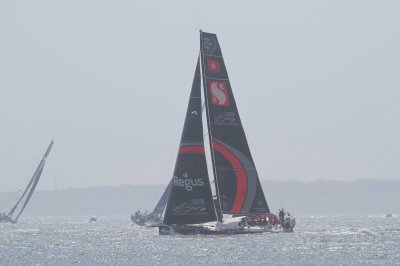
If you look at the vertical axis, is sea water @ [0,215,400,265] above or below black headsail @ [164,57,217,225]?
below

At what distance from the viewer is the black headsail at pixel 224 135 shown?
71.5m

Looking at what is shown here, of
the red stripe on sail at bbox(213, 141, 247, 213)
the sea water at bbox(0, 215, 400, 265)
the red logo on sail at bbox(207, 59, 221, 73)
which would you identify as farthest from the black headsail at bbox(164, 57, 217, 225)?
the red logo on sail at bbox(207, 59, 221, 73)

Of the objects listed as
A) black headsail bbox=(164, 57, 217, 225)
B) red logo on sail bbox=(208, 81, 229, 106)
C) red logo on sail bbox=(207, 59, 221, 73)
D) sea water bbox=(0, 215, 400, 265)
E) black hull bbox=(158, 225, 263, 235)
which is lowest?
sea water bbox=(0, 215, 400, 265)

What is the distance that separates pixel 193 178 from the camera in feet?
231

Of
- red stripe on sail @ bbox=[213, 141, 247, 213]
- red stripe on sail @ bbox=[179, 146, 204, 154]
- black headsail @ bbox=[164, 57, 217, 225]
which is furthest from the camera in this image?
red stripe on sail @ bbox=[213, 141, 247, 213]

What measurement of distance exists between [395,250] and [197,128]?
14.8m

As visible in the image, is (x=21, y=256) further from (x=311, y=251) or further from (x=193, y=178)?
(x=311, y=251)

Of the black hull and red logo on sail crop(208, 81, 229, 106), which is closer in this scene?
the black hull

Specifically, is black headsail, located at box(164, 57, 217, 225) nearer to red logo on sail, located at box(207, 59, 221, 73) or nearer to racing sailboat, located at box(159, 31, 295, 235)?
racing sailboat, located at box(159, 31, 295, 235)

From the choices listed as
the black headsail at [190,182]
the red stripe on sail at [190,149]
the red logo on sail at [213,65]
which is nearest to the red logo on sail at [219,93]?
the red logo on sail at [213,65]

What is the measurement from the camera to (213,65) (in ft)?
235

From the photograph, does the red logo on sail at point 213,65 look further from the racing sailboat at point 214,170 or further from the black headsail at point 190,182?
the black headsail at point 190,182

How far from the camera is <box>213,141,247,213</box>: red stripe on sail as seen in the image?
71812 millimetres

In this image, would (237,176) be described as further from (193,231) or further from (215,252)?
(215,252)
